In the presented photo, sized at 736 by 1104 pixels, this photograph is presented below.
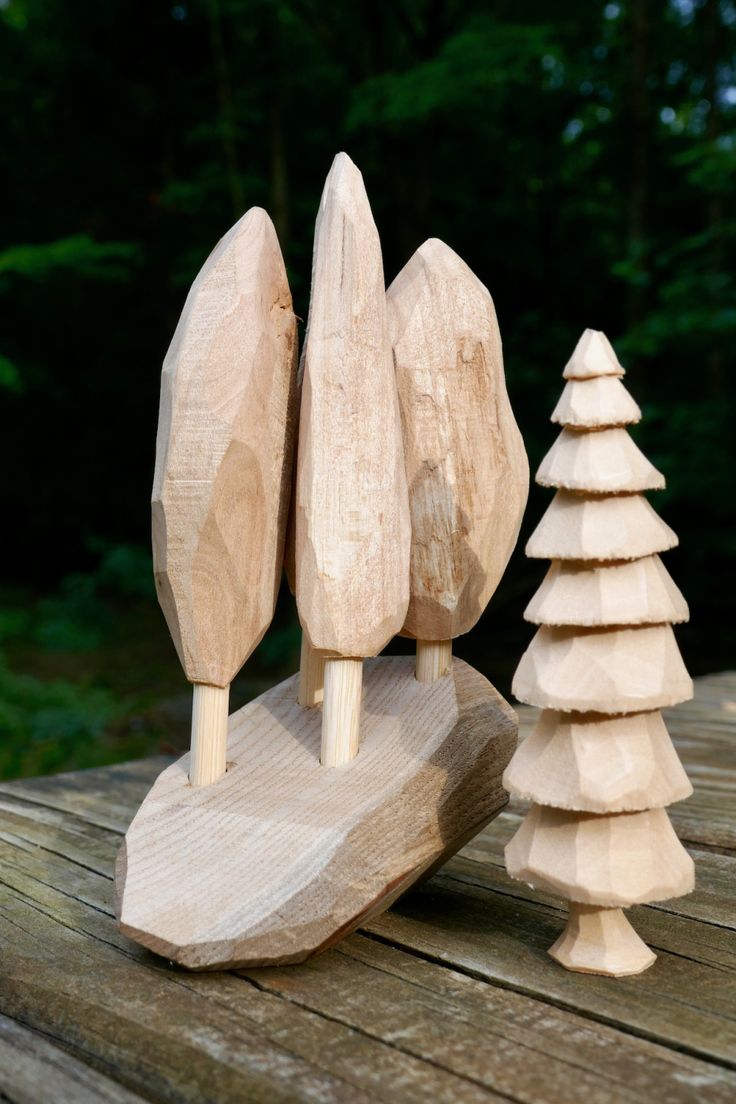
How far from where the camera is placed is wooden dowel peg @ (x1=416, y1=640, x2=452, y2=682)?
1.52 meters

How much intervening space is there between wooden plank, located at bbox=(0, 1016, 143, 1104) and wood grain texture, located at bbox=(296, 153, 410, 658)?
1.81 feet

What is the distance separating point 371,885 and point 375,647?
11.9 inches

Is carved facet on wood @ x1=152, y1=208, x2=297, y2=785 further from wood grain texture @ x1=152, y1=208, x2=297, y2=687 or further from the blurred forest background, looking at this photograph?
the blurred forest background

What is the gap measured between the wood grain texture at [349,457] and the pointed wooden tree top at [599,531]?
233 mm

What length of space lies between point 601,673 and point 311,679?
53cm

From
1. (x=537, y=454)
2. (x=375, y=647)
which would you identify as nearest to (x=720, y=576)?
(x=537, y=454)

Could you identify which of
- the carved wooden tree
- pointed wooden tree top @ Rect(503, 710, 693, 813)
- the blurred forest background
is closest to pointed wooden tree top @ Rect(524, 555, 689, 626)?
the carved wooden tree

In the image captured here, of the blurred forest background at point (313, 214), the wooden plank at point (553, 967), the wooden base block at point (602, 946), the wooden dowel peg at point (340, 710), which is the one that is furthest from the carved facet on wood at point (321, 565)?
the blurred forest background at point (313, 214)

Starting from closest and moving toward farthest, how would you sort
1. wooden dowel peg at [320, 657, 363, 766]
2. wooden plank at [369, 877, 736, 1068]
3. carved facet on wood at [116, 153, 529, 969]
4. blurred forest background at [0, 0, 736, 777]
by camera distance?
wooden plank at [369, 877, 736, 1068] < carved facet on wood at [116, 153, 529, 969] < wooden dowel peg at [320, 657, 363, 766] < blurred forest background at [0, 0, 736, 777]

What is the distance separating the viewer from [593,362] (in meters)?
1.20

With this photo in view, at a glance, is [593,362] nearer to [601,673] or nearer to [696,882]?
[601,673]

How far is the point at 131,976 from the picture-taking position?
1.28 m

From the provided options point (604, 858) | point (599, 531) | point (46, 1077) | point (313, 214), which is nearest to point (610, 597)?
point (599, 531)

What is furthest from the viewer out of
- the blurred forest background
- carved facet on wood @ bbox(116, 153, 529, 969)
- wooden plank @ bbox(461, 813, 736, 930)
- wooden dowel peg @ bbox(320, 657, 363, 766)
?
the blurred forest background
